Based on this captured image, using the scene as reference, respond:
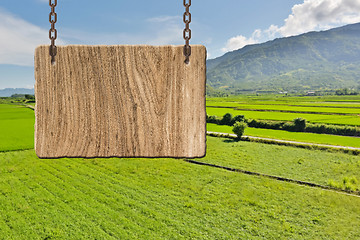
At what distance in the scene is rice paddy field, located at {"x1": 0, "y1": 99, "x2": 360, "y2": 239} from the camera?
50.2 feet

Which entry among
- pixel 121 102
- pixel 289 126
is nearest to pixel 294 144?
pixel 289 126

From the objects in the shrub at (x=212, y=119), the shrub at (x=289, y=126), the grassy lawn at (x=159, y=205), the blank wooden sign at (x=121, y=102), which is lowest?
the grassy lawn at (x=159, y=205)

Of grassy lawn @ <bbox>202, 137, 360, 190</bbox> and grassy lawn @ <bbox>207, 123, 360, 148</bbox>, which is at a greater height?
grassy lawn @ <bbox>207, 123, 360, 148</bbox>

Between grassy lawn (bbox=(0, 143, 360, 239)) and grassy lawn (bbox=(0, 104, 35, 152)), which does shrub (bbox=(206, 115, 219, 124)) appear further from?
grassy lawn (bbox=(0, 104, 35, 152))

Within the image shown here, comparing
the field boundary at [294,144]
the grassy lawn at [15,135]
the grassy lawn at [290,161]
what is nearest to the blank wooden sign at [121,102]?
the grassy lawn at [290,161]

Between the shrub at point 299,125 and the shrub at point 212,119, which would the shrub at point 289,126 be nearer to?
the shrub at point 299,125

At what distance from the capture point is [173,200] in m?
19.2

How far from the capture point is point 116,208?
56.7ft

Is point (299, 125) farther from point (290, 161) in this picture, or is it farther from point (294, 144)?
point (290, 161)

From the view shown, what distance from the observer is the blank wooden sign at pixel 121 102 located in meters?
2.10

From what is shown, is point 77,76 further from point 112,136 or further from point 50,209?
point 50,209

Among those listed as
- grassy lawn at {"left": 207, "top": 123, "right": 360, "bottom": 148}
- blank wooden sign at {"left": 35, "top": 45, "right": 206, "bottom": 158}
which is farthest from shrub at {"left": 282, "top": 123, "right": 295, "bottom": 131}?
blank wooden sign at {"left": 35, "top": 45, "right": 206, "bottom": 158}

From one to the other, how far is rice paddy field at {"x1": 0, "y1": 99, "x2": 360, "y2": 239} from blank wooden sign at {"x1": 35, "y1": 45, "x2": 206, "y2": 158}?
1401cm

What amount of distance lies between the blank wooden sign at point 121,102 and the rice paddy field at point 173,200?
1401cm
